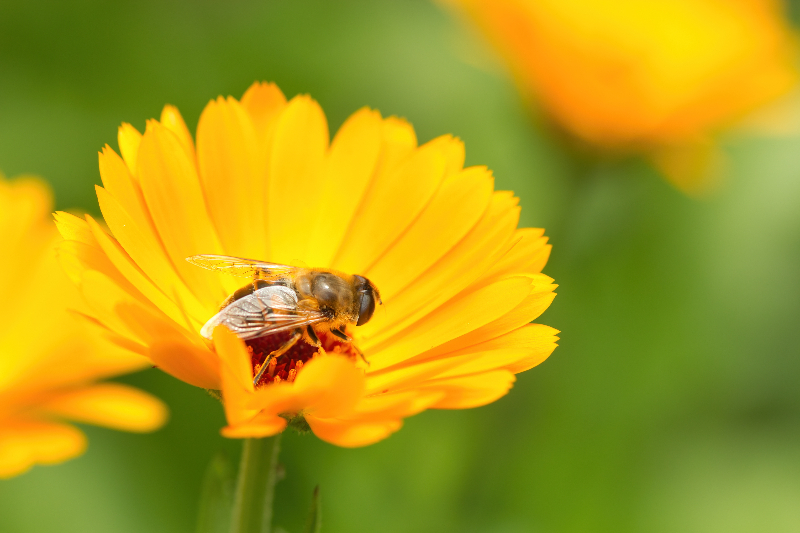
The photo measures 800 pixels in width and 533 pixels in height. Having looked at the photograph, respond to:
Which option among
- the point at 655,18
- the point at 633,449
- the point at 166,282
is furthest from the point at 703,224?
the point at 166,282

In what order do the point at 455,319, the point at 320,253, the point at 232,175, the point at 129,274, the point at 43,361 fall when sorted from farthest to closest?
1. the point at 43,361
2. the point at 320,253
3. the point at 232,175
4. the point at 455,319
5. the point at 129,274

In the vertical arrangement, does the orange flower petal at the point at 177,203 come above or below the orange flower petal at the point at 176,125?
below

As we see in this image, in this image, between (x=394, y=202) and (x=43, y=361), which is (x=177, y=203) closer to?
(x=394, y=202)

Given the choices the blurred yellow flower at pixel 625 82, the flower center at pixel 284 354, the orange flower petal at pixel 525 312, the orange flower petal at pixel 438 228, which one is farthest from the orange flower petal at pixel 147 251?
the blurred yellow flower at pixel 625 82

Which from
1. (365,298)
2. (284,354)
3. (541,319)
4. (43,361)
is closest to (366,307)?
(365,298)

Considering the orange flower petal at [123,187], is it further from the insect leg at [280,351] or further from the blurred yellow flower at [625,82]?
the blurred yellow flower at [625,82]

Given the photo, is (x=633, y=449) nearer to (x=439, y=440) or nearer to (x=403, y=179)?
(x=439, y=440)
